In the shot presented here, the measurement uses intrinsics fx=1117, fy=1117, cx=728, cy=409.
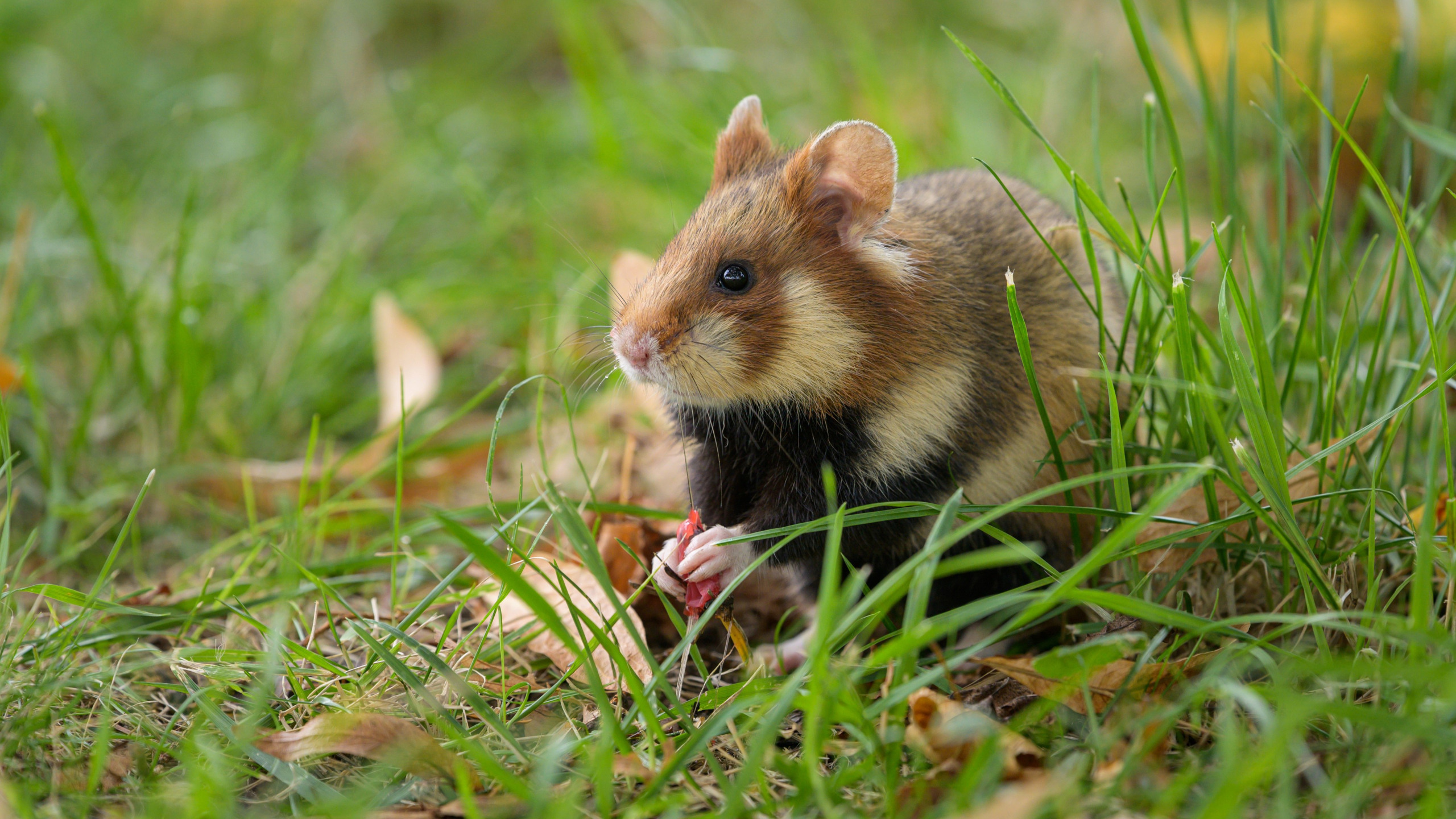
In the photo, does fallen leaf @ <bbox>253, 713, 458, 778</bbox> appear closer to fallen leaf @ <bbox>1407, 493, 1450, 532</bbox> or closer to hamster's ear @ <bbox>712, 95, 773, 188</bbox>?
hamster's ear @ <bbox>712, 95, 773, 188</bbox>

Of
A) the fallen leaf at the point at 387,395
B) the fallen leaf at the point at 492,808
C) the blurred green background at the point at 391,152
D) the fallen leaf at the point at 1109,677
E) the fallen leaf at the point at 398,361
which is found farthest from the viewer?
the fallen leaf at the point at 398,361

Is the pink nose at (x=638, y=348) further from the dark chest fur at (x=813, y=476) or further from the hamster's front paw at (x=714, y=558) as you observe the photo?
the hamster's front paw at (x=714, y=558)

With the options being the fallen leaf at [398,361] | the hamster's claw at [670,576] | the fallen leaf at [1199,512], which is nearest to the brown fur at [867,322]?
the fallen leaf at [1199,512]

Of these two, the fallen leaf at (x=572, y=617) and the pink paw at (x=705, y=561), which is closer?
the pink paw at (x=705, y=561)

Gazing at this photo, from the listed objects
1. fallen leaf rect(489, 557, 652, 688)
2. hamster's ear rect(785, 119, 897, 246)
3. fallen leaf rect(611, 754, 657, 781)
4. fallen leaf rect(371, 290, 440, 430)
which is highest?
hamster's ear rect(785, 119, 897, 246)

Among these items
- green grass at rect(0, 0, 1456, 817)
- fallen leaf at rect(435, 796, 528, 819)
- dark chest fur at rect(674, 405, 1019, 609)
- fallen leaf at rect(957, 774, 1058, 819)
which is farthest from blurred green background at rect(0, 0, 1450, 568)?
fallen leaf at rect(435, 796, 528, 819)

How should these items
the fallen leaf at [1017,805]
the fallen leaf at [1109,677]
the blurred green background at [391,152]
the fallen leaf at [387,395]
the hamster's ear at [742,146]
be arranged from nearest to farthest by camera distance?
1. the fallen leaf at [1017,805]
2. the fallen leaf at [1109,677]
3. the hamster's ear at [742,146]
4. the fallen leaf at [387,395]
5. the blurred green background at [391,152]

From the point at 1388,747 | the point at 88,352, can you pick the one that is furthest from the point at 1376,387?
the point at 88,352
